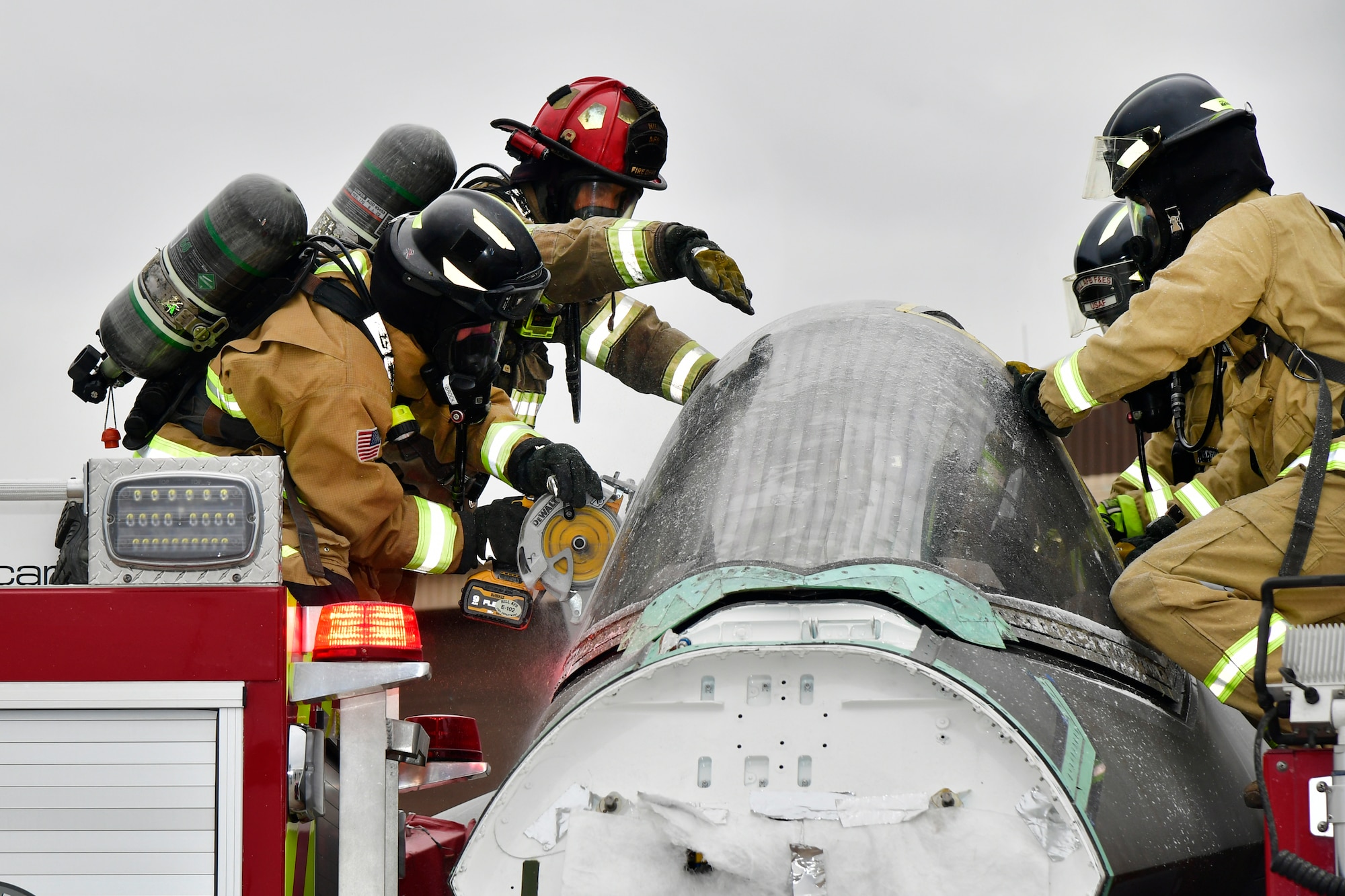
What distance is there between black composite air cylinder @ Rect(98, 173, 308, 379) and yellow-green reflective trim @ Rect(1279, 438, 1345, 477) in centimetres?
295

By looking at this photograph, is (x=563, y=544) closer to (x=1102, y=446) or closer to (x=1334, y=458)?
(x=1334, y=458)

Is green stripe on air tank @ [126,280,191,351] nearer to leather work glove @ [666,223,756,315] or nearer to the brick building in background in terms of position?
leather work glove @ [666,223,756,315]

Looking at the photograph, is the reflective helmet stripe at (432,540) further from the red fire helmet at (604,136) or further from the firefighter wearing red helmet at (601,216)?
the red fire helmet at (604,136)

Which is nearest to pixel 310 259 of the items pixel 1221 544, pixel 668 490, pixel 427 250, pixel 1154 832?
pixel 427 250

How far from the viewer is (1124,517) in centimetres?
429

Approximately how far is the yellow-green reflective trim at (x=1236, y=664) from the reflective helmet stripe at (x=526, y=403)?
366 cm

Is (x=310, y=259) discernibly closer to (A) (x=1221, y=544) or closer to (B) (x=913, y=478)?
(B) (x=913, y=478)

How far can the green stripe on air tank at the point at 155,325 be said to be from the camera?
4.40m

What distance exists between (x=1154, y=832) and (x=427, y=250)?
2.87m

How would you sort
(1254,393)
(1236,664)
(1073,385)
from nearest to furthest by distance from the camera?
(1236,664)
(1073,385)
(1254,393)

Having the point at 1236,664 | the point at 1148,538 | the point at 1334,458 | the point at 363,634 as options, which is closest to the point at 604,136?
the point at 1148,538

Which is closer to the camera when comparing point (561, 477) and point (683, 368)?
point (561, 477)

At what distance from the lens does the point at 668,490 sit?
3.11 metres

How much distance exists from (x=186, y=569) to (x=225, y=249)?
1.95 m
